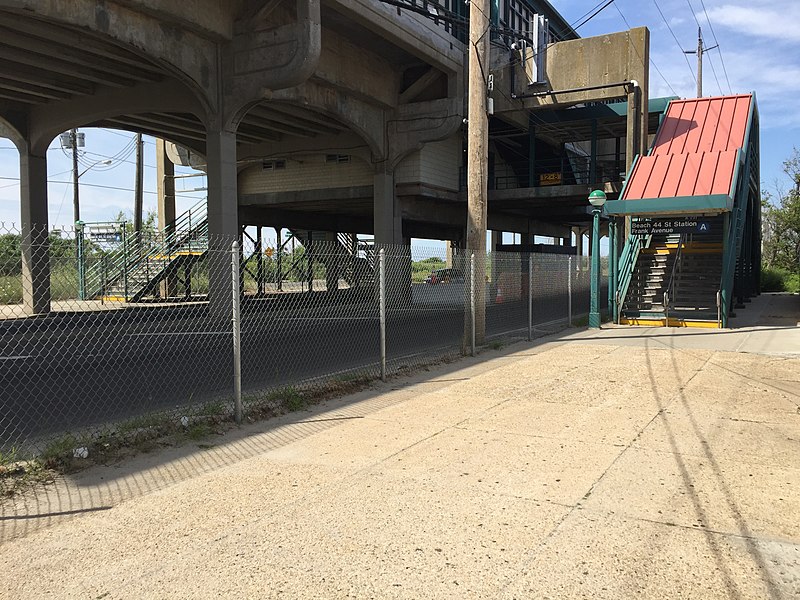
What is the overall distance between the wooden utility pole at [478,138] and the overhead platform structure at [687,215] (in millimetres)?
6174

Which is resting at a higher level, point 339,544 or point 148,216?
point 148,216

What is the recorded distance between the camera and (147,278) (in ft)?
82.4

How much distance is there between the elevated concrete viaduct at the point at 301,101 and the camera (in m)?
16.0

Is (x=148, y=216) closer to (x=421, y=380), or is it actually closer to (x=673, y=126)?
(x=673, y=126)

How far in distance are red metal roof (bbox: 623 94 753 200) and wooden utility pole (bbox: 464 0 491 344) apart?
6667 mm

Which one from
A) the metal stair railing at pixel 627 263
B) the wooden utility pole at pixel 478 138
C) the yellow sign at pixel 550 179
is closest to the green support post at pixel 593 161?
the yellow sign at pixel 550 179

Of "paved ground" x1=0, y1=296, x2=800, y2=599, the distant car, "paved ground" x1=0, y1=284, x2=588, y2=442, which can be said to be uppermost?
the distant car

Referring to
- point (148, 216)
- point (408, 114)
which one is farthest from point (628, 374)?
point (148, 216)

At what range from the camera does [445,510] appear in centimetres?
429

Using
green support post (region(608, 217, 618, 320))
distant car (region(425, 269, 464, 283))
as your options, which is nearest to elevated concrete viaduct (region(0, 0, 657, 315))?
distant car (region(425, 269, 464, 283))

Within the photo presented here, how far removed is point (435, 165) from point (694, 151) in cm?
1025

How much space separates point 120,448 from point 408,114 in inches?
809

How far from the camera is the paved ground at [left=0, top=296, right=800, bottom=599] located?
336cm

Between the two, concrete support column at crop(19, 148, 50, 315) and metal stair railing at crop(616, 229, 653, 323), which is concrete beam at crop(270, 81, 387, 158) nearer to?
concrete support column at crop(19, 148, 50, 315)
